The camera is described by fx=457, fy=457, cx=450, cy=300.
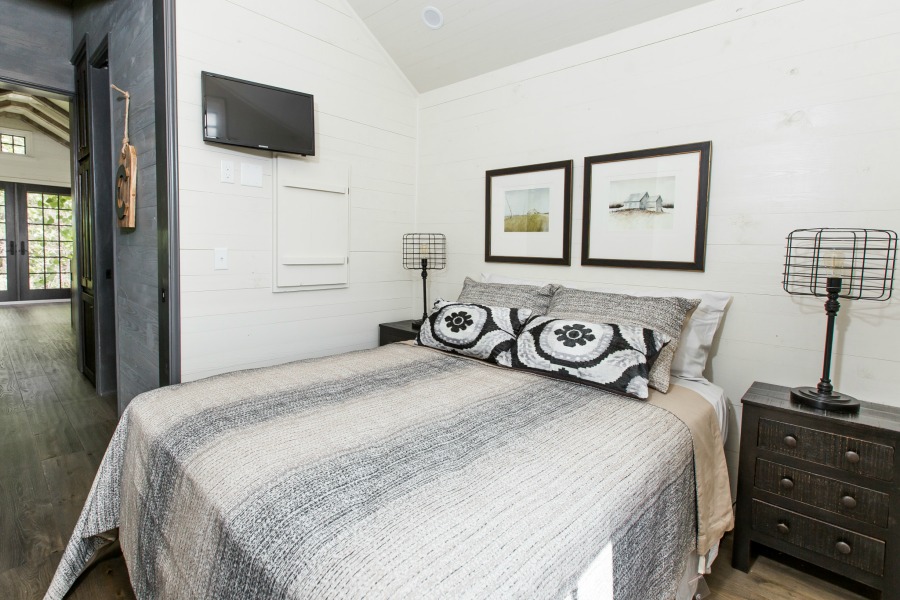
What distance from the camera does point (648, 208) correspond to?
2.35m

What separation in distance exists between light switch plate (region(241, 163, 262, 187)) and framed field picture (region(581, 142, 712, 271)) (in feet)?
5.94

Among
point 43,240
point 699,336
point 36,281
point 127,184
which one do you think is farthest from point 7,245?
point 699,336

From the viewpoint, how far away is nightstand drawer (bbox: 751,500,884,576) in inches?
61.9

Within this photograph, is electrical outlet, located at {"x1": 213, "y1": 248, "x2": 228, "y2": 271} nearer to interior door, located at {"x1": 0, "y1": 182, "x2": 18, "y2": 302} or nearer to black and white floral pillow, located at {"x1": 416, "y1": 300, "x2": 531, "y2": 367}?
black and white floral pillow, located at {"x1": 416, "y1": 300, "x2": 531, "y2": 367}

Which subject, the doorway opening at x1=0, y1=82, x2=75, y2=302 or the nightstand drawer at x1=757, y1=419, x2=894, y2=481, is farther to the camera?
the doorway opening at x1=0, y1=82, x2=75, y2=302

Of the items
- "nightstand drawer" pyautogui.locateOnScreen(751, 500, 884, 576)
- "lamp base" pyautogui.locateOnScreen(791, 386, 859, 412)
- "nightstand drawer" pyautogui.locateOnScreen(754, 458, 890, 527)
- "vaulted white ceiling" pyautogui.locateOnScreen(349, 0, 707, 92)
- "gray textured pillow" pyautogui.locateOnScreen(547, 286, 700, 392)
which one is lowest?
"nightstand drawer" pyautogui.locateOnScreen(751, 500, 884, 576)

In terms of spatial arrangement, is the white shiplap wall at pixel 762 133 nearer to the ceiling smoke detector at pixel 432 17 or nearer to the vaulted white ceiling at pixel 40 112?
the ceiling smoke detector at pixel 432 17

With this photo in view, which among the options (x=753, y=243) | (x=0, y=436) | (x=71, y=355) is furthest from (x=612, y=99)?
(x=71, y=355)

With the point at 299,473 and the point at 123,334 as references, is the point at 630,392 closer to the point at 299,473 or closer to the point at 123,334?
the point at 299,473

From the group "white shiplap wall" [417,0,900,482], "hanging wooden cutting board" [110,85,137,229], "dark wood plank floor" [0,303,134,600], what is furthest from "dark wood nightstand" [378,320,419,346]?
"dark wood plank floor" [0,303,134,600]

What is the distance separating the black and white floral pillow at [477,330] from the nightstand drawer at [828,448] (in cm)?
105

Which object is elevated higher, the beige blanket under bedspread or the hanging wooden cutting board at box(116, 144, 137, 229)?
the hanging wooden cutting board at box(116, 144, 137, 229)

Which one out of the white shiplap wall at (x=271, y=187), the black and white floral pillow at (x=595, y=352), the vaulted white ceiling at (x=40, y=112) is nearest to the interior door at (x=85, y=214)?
the white shiplap wall at (x=271, y=187)

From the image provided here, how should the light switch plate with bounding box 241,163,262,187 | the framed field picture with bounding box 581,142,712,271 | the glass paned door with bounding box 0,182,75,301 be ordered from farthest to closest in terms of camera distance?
the glass paned door with bounding box 0,182,75,301, the light switch plate with bounding box 241,163,262,187, the framed field picture with bounding box 581,142,712,271
